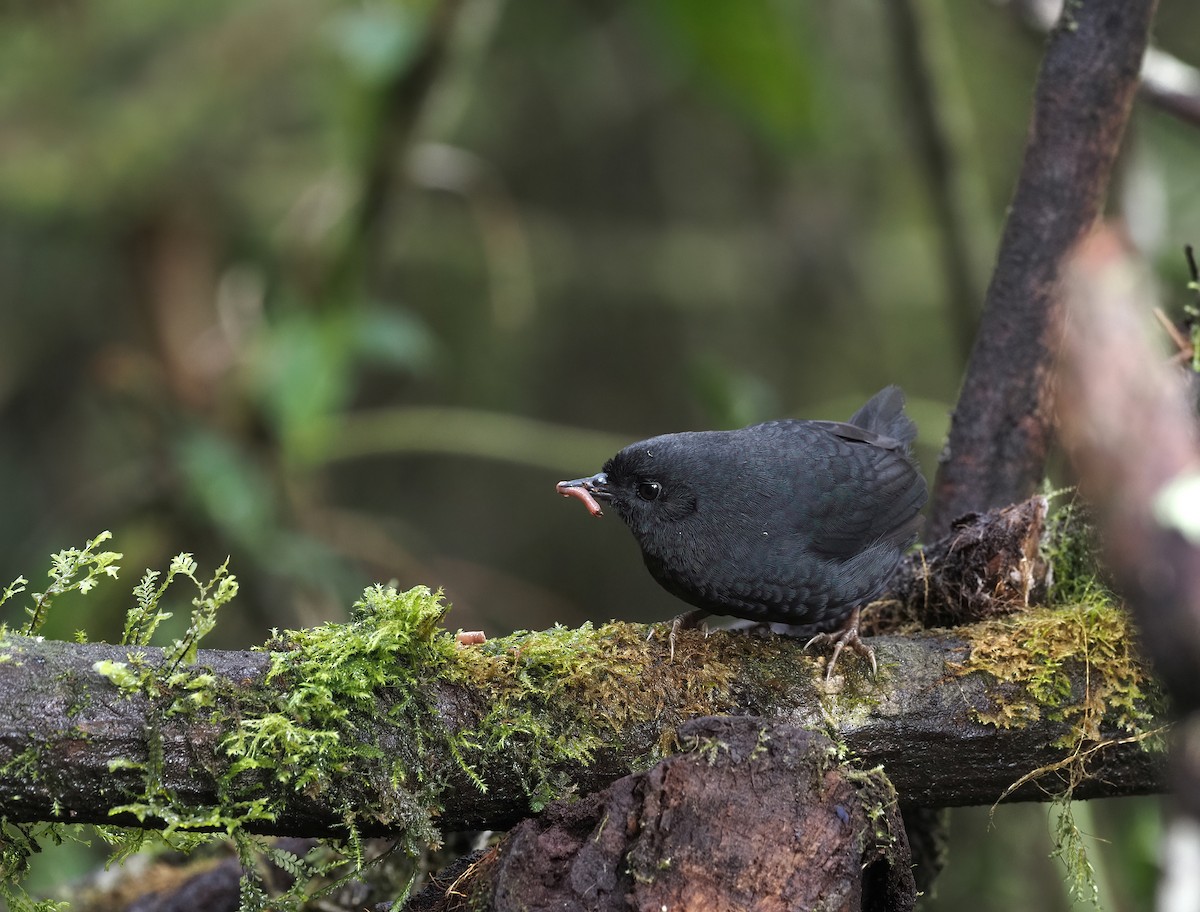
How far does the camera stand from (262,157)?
725 centimetres

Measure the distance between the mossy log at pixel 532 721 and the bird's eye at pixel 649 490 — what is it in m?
0.63

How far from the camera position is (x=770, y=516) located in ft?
10.8

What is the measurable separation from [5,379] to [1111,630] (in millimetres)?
6848

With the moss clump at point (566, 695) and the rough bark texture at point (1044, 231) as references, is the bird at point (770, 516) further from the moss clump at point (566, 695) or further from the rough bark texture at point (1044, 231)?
the moss clump at point (566, 695)

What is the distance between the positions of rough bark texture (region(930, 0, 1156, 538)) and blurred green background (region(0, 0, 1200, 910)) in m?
1.02

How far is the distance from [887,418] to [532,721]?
223 centimetres

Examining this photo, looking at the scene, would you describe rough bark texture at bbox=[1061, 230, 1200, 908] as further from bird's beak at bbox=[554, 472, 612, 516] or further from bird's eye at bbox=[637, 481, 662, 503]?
bird's beak at bbox=[554, 472, 612, 516]

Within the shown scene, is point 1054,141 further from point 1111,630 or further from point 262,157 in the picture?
point 262,157

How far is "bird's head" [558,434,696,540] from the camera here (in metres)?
3.36

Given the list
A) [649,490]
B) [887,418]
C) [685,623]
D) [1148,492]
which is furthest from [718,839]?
[887,418]

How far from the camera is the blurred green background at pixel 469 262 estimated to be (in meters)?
5.21

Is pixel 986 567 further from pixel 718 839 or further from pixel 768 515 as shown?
pixel 718 839

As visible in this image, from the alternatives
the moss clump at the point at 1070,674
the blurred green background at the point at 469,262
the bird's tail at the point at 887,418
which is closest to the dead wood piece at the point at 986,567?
the moss clump at the point at 1070,674

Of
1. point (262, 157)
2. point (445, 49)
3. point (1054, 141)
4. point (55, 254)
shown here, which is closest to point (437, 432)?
point (445, 49)
